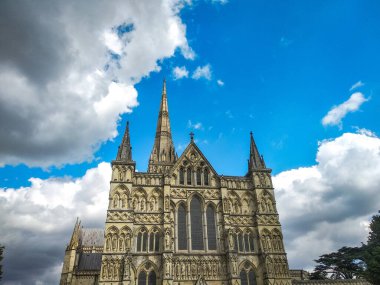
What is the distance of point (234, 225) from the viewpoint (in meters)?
33.2

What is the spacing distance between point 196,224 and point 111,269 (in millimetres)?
9500

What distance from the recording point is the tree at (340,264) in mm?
44594

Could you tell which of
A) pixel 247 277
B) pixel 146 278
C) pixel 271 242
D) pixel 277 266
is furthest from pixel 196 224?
pixel 277 266

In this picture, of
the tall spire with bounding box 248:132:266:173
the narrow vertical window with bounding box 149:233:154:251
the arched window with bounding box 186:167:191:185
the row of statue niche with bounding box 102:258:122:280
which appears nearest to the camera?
the row of statue niche with bounding box 102:258:122:280

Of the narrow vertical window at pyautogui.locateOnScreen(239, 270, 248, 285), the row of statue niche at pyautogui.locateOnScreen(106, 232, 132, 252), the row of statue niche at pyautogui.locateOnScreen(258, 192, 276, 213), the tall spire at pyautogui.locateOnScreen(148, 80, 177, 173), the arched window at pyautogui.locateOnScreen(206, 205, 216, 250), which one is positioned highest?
the tall spire at pyautogui.locateOnScreen(148, 80, 177, 173)

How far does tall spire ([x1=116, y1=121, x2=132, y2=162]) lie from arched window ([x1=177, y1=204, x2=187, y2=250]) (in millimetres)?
7802

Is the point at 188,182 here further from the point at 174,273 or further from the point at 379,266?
the point at 379,266

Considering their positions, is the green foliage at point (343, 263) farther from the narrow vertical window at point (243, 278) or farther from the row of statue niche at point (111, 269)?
the row of statue niche at point (111, 269)

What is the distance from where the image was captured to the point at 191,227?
107 ft

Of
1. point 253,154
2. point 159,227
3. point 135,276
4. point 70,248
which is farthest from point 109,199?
point 70,248

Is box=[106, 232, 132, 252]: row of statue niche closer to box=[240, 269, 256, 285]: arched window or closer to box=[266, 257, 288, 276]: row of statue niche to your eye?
box=[240, 269, 256, 285]: arched window

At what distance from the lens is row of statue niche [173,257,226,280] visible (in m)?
29.7

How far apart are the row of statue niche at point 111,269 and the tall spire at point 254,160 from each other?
58.4 ft

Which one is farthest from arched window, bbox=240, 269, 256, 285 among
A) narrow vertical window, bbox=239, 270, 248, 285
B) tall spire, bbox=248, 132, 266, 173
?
tall spire, bbox=248, 132, 266, 173
